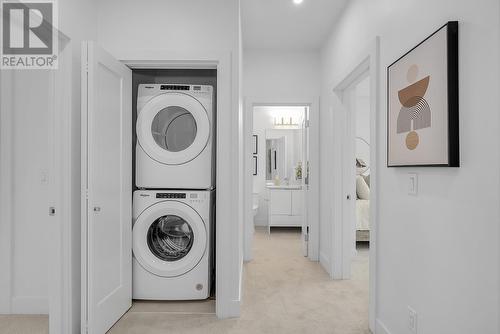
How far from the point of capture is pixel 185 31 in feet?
8.32

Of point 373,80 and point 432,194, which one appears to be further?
point 373,80

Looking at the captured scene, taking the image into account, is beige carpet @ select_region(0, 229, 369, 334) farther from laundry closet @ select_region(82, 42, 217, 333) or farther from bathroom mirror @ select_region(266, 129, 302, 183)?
bathroom mirror @ select_region(266, 129, 302, 183)

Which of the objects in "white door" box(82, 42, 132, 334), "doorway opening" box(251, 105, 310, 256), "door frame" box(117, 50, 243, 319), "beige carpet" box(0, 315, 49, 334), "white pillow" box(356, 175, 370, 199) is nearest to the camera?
"white door" box(82, 42, 132, 334)

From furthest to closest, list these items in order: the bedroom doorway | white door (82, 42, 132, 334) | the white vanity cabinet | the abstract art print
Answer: the white vanity cabinet → the bedroom doorway → white door (82, 42, 132, 334) → the abstract art print

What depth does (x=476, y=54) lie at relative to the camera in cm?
132

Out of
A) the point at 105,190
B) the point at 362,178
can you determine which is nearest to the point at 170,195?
the point at 105,190

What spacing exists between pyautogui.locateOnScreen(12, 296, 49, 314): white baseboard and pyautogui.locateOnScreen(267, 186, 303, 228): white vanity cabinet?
145 inches

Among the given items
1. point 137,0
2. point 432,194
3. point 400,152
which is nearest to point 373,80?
point 400,152

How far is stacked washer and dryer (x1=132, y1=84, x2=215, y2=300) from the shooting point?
2758 millimetres

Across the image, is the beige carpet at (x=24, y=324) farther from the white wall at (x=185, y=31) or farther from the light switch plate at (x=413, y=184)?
the light switch plate at (x=413, y=184)

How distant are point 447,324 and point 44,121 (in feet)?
9.59

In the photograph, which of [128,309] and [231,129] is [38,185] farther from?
[231,129]

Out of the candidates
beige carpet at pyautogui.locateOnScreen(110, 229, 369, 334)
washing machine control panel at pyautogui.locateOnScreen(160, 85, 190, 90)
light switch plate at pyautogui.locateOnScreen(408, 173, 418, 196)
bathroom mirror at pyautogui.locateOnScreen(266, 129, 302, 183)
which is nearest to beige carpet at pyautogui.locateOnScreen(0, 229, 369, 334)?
beige carpet at pyautogui.locateOnScreen(110, 229, 369, 334)

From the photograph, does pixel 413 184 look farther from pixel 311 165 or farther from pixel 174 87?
pixel 311 165
